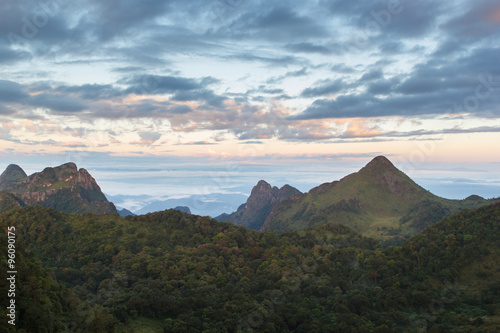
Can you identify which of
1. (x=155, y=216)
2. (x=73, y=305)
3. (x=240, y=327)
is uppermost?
(x=155, y=216)

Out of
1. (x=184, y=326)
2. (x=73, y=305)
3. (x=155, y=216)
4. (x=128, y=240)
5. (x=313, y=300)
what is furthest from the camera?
(x=155, y=216)

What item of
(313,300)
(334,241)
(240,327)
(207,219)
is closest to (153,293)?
(240,327)

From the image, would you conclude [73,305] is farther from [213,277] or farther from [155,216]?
[155,216]

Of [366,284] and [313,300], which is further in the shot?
[366,284]

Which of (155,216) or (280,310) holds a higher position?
(155,216)

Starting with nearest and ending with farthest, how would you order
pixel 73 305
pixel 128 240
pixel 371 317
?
pixel 73 305 < pixel 371 317 < pixel 128 240

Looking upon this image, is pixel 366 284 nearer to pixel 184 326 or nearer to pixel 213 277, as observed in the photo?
pixel 213 277
